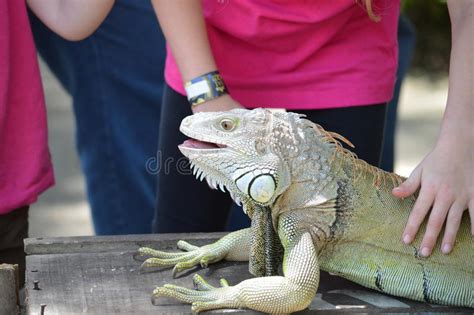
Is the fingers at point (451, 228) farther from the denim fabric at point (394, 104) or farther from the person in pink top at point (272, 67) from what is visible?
the denim fabric at point (394, 104)

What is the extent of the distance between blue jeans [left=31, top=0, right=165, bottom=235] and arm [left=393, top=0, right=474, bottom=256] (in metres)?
2.15

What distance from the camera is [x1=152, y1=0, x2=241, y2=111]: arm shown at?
262 centimetres

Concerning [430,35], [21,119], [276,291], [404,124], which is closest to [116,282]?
[276,291]

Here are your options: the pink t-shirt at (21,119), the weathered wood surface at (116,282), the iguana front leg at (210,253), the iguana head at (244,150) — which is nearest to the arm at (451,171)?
the weathered wood surface at (116,282)

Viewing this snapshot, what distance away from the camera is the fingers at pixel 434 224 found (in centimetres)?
219

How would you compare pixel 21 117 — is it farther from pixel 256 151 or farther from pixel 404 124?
pixel 404 124

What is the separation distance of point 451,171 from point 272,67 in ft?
2.40

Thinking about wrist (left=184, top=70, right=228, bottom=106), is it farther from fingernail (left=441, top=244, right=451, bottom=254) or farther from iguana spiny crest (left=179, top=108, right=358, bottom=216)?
fingernail (left=441, top=244, right=451, bottom=254)

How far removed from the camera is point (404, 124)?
23.7 ft

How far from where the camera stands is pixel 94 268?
2.34m

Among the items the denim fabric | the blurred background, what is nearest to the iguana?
the denim fabric

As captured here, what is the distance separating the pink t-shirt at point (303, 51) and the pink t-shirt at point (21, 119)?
551mm

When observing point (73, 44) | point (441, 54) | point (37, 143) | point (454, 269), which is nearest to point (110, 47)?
point (73, 44)

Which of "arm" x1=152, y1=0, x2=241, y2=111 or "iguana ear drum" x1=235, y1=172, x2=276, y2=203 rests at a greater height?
"arm" x1=152, y1=0, x2=241, y2=111
